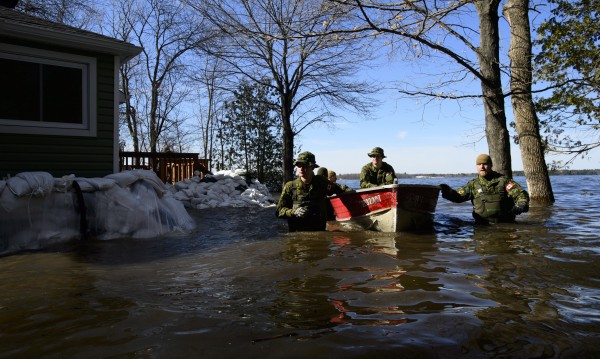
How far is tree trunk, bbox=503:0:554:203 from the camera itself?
477 inches

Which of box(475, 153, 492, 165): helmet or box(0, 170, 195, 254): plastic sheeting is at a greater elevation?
box(475, 153, 492, 165): helmet

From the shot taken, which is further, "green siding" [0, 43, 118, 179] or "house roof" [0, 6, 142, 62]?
"green siding" [0, 43, 118, 179]

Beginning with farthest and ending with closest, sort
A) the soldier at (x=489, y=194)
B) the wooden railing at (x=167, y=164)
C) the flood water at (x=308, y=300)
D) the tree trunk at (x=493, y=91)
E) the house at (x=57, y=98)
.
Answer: the wooden railing at (x=167, y=164) → the tree trunk at (x=493, y=91) → the house at (x=57, y=98) → the soldier at (x=489, y=194) → the flood water at (x=308, y=300)

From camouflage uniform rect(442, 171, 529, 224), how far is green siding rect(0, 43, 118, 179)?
6939 mm

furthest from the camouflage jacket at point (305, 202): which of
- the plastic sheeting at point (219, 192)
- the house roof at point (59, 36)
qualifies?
the plastic sheeting at point (219, 192)

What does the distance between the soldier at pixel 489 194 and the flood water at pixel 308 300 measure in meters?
1.58

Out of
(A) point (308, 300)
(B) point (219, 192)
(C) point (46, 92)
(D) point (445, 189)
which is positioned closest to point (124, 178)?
(C) point (46, 92)

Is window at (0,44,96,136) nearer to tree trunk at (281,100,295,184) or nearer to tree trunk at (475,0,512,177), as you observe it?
tree trunk at (475,0,512,177)

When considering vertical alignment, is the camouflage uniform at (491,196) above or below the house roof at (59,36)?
below

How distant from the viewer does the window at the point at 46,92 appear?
814cm

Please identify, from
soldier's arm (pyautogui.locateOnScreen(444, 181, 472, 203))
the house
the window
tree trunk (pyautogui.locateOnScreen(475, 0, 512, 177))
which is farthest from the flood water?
tree trunk (pyautogui.locateOnScreen(475, 0, 512, 177))

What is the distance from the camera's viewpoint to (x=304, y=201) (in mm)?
7570

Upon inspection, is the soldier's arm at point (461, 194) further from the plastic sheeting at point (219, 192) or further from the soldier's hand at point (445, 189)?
the plastic sheeting at point (219, 192)

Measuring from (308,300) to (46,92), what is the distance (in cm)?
756
